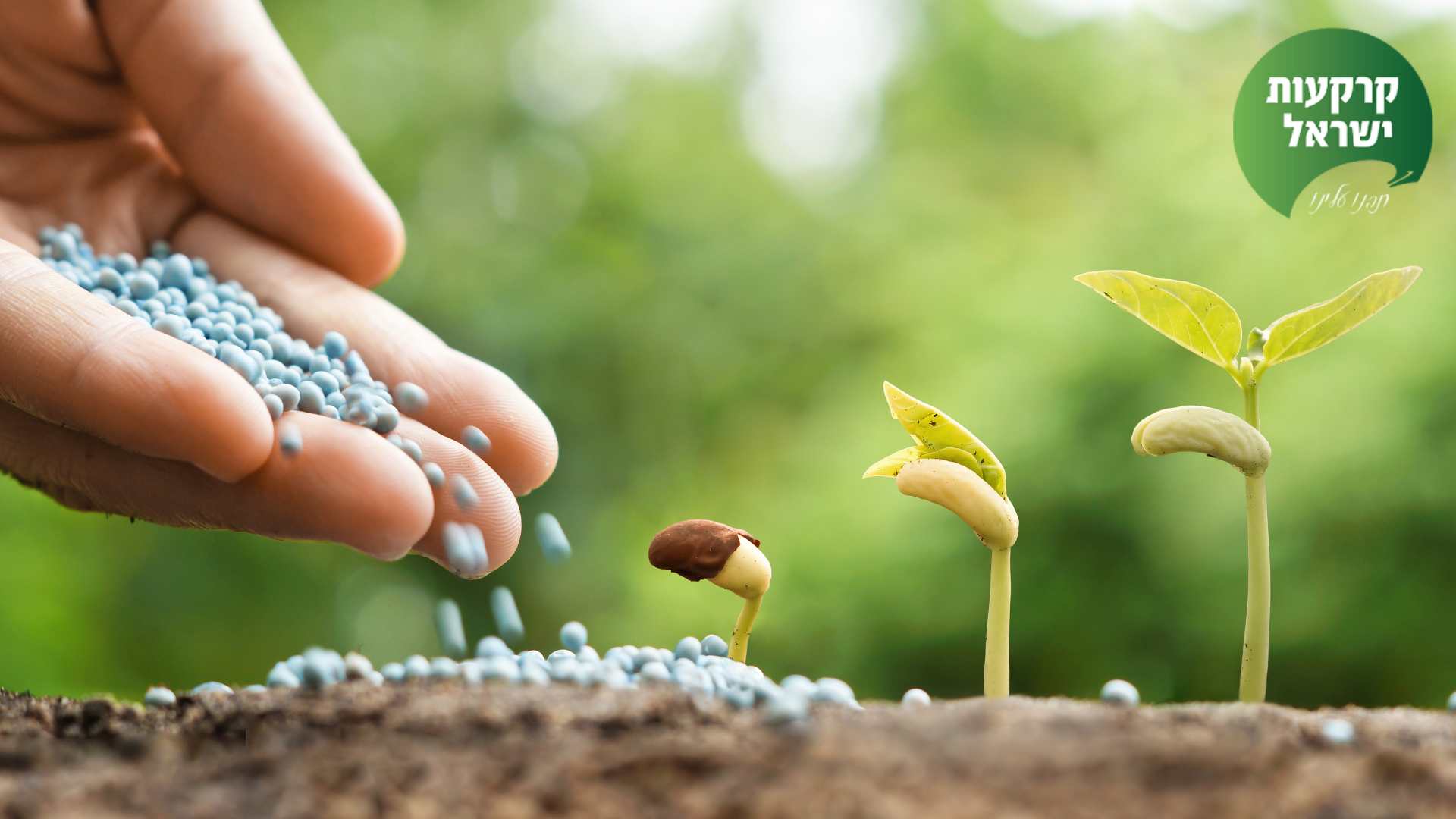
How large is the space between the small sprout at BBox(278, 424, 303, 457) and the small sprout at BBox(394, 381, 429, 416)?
181 mm

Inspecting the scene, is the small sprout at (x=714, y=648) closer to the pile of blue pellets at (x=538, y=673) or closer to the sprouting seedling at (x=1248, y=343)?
the pile of blue pellets at (x=538, y=673)

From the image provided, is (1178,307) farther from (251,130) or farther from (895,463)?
(251,130)

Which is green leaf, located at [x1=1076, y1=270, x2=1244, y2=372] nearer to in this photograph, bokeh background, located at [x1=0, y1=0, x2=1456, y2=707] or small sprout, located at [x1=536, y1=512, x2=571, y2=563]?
small sprout, located at [x1=536, y1=512, x2=571, y2=563]

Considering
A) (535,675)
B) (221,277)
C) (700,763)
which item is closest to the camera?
(700,763)

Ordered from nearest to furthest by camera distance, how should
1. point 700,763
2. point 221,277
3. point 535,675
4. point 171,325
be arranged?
point 700,763 < point 535,675 < point 171,325 < point 221,277

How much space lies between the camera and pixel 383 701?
84 cm

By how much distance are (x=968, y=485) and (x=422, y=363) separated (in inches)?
25.3

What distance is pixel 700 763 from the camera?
0.72 metres

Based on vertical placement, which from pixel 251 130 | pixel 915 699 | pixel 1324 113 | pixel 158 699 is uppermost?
pixel 1324 113

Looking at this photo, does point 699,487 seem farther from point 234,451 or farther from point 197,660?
point 234,451

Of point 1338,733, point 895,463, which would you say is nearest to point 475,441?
point 895,463

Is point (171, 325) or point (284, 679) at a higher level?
point (171, 325)

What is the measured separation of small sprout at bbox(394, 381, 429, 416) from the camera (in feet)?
3.86

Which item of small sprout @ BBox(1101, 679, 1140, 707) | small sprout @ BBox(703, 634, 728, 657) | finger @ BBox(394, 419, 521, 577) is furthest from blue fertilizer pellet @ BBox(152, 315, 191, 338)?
small sprout @ BBox(1101, 679, 1140, 707)
